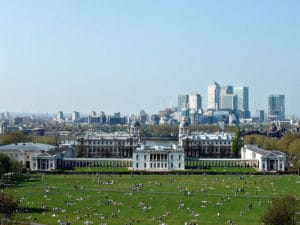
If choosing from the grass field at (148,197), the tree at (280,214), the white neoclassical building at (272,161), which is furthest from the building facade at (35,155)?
the tree at (280,214)

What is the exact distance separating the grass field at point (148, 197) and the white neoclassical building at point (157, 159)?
14.4m

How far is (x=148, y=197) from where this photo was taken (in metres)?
65.9

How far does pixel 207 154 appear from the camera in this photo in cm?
13412

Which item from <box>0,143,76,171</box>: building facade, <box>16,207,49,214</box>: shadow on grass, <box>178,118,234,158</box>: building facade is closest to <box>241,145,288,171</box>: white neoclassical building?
<box>178,118,234,158</box>: building facade

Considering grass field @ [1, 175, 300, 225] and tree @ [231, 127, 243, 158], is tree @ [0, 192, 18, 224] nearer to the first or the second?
grass field @ [1, 175, 300, 225]

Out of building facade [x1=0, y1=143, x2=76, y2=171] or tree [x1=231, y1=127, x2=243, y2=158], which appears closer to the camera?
building facade [x1=0, y1=143, x2=76, y2=171]

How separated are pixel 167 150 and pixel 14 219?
58766 millimetres

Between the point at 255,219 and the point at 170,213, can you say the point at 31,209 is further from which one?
the point at 255,219

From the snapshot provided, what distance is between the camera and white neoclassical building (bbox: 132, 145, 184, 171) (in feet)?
344

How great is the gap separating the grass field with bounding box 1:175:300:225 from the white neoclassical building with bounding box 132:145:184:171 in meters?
14.4

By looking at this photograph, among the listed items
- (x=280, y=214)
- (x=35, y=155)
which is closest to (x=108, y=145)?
(x=35, y=155)

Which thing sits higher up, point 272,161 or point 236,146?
point 236,146

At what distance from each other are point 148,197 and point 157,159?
39912 millimetres

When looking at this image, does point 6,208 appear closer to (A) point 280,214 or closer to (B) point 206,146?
(A) point 280,214
